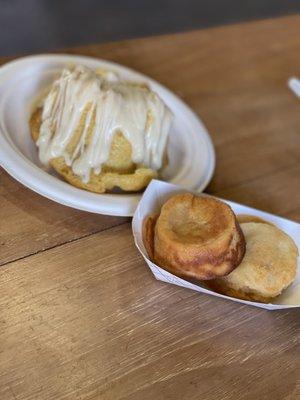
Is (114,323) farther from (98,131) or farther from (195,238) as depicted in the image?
(98,131)

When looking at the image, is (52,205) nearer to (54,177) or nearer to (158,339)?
(54,177)

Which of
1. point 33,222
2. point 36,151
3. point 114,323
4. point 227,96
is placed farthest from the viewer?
point 227,96

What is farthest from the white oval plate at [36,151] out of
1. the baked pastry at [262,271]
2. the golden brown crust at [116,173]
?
the baked pastry at [262,271]

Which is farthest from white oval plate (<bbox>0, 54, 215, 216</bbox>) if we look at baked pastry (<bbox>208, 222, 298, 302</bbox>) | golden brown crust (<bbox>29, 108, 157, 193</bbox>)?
baked pastry (<bbox>208, 222, 298, 302</bbox>)

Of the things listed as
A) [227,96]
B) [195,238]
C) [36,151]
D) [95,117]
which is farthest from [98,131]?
[227,96]

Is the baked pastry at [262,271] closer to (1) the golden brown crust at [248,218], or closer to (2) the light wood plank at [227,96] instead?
(1) the golden brown crust at [248,218]

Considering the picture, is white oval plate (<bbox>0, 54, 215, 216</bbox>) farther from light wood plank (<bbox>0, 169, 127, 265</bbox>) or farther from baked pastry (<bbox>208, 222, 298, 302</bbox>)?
baked pastry (<bbox>208, 222, 298, 302</bbox>)

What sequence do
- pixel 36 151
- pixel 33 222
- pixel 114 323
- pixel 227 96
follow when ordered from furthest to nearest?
pixel 227 96, pixel 36 151, pixel 33 222, pixel 114 323
